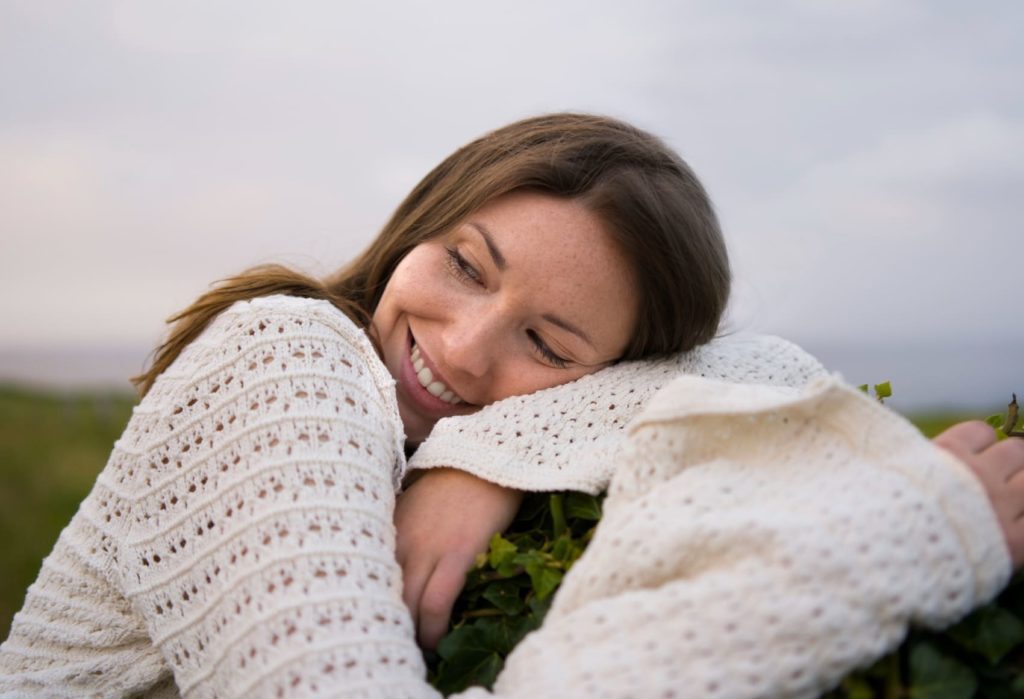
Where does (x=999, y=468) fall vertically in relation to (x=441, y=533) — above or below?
above

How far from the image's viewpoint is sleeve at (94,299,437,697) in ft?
5.28

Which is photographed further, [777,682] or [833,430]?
[833,430]

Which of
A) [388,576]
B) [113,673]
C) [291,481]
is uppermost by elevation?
[291,481]

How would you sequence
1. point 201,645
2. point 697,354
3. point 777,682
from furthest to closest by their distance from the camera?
point 697,354 → point 201,645 → point 777,682

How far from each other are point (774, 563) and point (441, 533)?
2.50ft

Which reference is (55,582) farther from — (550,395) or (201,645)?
(550,395)

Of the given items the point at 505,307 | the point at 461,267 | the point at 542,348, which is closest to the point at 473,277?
the point at 461,267

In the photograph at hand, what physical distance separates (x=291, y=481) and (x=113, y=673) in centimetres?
82

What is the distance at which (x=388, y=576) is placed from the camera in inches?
67.2

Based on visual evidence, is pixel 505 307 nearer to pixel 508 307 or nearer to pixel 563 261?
pixel 508 307

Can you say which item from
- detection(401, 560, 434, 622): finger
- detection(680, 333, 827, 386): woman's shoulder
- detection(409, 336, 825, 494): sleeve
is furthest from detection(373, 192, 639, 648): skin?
detection(401, 560, 434, 622): finger

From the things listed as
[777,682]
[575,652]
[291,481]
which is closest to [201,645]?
[291,481]

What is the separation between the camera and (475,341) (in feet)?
7.57

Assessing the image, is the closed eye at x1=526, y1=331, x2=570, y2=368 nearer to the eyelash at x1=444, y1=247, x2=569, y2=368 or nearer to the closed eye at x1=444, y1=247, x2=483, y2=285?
the eyelash at x1=444, y1=247, x2=569, y2=368
